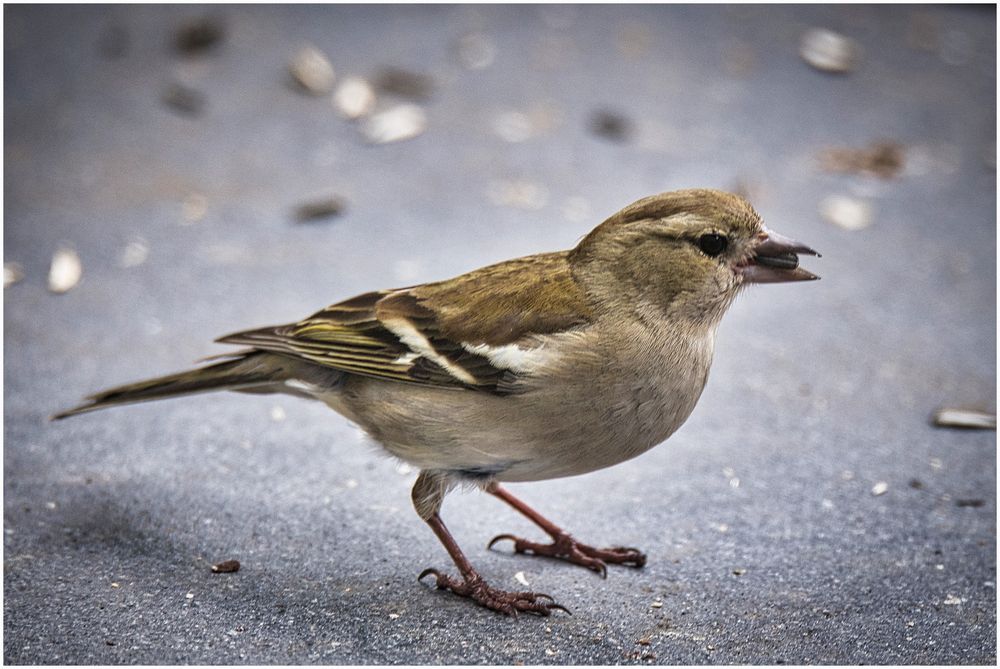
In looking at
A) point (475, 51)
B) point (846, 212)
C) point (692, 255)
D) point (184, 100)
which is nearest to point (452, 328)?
point (692, 255)

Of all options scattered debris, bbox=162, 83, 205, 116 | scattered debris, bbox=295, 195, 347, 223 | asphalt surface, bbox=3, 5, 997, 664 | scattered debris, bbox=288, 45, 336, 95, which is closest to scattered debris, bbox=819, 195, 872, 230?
asphalt surface, bbox=3, 5, 997, 664

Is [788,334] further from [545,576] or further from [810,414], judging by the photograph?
[545,576]

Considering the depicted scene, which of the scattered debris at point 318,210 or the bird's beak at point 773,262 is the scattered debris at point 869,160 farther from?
the bird's beak at point 773,262

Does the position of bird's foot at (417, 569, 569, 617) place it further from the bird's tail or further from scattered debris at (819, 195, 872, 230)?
scattered debris at (819, 195, 872, 230)

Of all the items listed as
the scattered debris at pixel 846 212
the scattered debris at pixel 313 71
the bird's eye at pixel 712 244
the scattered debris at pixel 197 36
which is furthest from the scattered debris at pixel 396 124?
the bird's eye at pixel 712 244

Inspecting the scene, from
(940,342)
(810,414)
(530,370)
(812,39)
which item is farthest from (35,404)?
(812,39)

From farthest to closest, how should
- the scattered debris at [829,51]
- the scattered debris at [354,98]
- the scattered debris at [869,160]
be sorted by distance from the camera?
the scattered debris at [829,51] < the scattered debris at [354,98] < the scattered debris at [869,160]
